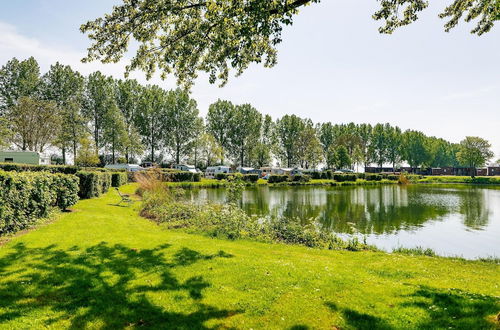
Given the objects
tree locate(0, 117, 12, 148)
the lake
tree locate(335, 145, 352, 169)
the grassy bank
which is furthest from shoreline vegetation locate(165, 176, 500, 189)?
tree locate(0, 117, 12, 148)

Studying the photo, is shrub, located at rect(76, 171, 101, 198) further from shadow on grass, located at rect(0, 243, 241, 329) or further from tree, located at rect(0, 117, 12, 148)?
tree, located at rect(0, 117, 12, 148)

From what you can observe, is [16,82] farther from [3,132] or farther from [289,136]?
[289,136]

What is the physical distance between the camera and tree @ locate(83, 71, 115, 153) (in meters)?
55.9

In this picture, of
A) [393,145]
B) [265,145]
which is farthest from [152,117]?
[393,145]

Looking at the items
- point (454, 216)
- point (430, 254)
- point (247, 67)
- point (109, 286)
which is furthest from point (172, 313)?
Result: point (454, 216)

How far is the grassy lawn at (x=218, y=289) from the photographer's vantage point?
175 inches

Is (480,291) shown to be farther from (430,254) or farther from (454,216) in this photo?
(454,216)

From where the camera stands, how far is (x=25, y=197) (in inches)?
390

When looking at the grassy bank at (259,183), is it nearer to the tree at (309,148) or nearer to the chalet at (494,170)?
the tree at (309,148)

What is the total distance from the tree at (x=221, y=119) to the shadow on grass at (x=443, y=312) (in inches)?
2893

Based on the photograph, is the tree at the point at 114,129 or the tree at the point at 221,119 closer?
the tree at the point at 114,129

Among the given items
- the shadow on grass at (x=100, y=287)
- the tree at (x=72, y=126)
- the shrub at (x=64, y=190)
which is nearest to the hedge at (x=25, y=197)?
the shrub at (x=64, y=190)

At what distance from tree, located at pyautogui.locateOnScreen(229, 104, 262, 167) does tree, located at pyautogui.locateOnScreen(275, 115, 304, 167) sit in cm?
874

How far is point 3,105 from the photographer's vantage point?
46781 mm
